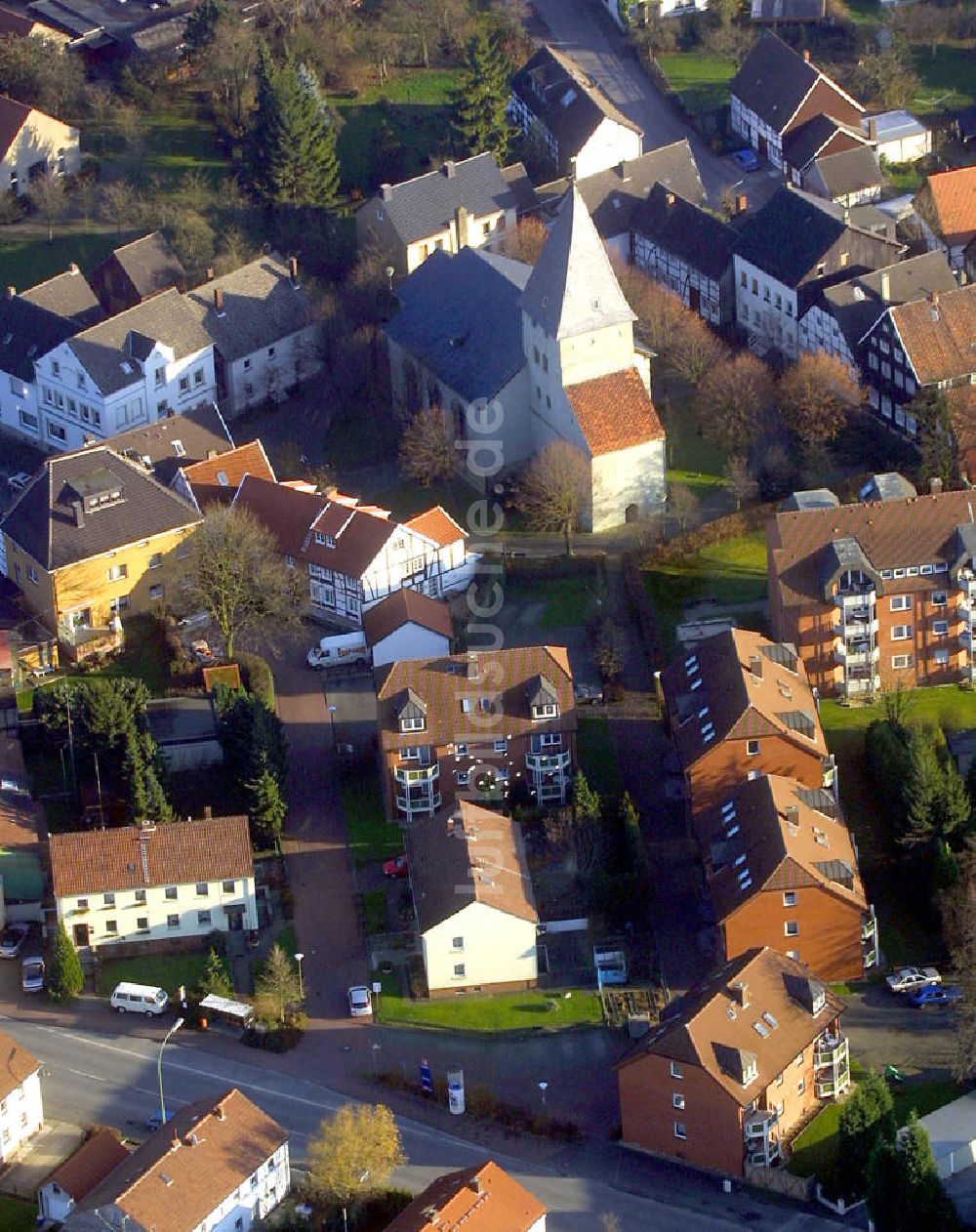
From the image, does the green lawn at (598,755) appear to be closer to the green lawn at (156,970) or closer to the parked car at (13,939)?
the green lawn at (156,970)

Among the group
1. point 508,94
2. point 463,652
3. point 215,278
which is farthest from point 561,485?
point 508,94

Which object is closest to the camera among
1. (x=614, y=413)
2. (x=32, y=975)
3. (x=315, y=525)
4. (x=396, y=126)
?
(x=32, y=975)

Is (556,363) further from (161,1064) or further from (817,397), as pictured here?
(161,1064)

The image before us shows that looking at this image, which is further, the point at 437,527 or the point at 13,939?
the point at 437,527

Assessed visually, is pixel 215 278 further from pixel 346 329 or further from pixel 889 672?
pixel 889 672

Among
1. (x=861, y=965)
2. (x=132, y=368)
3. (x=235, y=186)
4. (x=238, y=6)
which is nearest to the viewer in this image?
(x=861, y=965)

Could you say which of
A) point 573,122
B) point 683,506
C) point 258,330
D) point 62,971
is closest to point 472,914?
point 62,971
